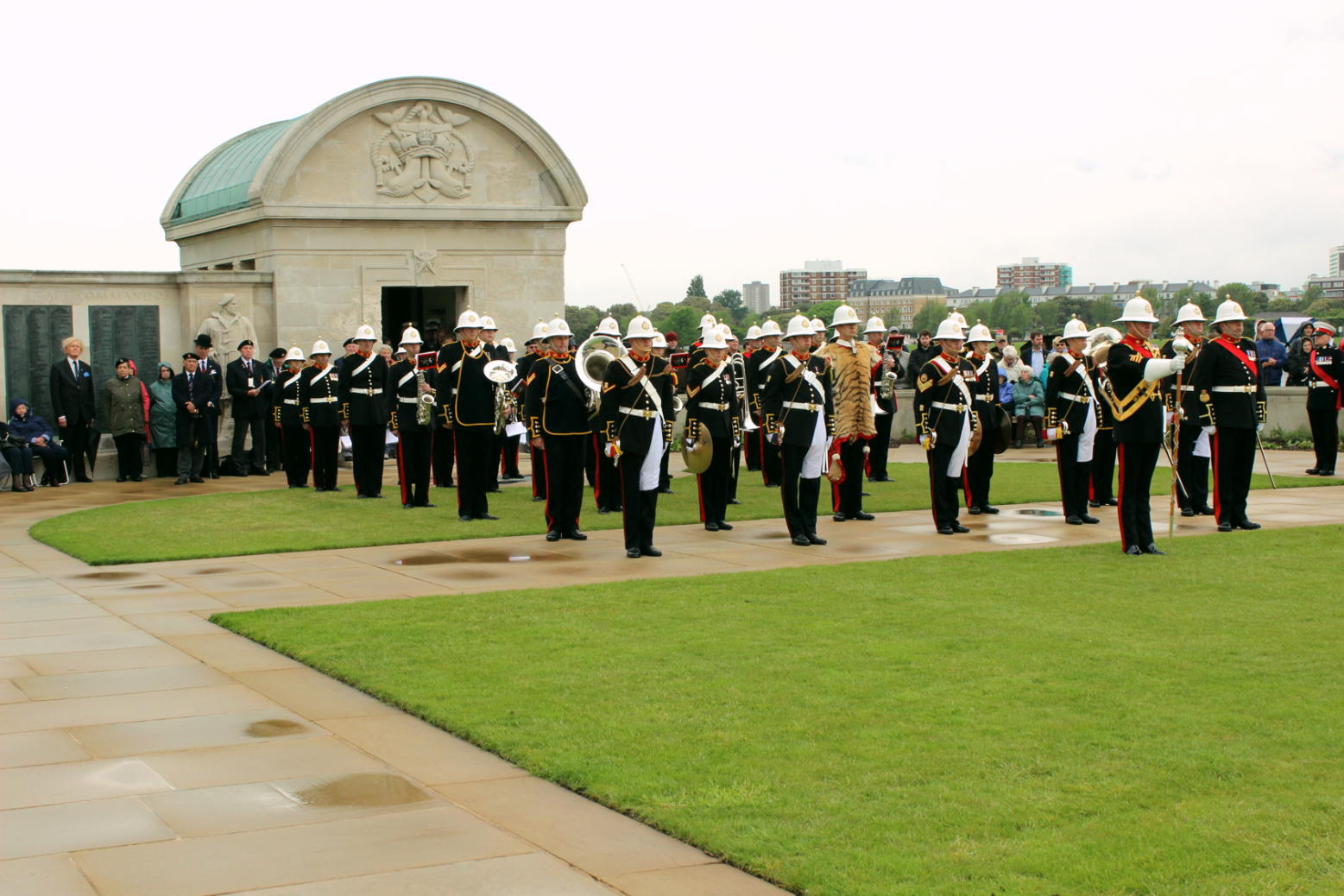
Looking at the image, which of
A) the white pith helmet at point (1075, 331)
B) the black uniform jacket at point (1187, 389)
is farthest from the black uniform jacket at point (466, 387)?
the black uniform jacket at point (1187, 389)

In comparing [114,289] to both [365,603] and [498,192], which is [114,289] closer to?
[498,192]

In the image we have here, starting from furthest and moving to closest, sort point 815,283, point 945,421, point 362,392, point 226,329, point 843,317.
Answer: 1. point 815,283
2. point 226,329
3. point 362,392
4. point 843,317
5. point 945,421

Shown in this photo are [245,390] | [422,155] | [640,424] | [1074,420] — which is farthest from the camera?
[422,155]

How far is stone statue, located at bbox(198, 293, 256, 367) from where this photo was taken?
2135 centimetres

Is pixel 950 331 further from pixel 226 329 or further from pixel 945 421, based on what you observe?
A: pixel 226 329

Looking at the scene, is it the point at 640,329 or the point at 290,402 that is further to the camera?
the point at 290,402

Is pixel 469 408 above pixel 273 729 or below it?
above

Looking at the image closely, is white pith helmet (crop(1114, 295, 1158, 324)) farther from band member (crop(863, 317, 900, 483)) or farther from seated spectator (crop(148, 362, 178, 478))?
seated spectator (crop(148, 362, 178, 478))

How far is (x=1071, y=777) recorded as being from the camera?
5152 mm

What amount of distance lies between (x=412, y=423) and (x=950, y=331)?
623 cm

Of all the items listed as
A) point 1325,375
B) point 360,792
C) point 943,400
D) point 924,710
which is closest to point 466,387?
point 943,400

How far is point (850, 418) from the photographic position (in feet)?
45.8

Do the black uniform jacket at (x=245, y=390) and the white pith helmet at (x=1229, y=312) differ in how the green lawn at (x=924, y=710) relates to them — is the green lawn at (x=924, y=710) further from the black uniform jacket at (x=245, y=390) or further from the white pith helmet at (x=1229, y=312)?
the black uniform jacket at (x=245, y=390)

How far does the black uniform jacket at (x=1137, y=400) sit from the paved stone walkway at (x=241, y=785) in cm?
496
